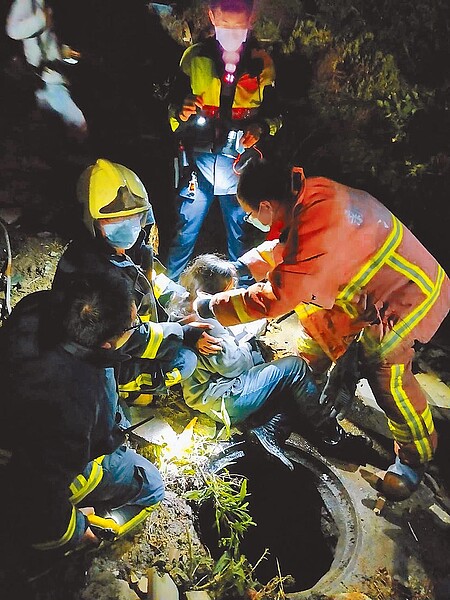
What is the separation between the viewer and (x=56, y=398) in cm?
253

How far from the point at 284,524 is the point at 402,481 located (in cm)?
102

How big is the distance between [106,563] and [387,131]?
5024 mm

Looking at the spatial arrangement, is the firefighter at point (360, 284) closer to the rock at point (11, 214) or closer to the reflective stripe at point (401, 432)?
the reflective stripe at point (401, 432)

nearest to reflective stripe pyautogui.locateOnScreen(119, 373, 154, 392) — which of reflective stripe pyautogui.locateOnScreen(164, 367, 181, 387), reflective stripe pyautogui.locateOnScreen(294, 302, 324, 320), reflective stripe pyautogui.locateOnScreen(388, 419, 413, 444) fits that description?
reflective stripe pyautogui.locateOnScreen(164, 367, 181, 387)

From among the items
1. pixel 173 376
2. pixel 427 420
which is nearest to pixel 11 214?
pixel 173 376

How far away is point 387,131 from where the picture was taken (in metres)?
5.82

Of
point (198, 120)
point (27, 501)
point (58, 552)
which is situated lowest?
point (58, 552)

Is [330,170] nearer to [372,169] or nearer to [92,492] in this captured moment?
[372,169]

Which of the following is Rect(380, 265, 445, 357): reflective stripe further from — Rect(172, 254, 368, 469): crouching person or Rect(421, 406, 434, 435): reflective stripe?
Rect(172, 254, 368, 469): crouching person

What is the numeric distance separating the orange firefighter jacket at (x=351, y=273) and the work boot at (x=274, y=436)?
43.4 inches

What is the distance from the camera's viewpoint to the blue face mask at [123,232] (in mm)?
3541

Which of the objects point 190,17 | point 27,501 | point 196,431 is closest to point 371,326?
point 196,431

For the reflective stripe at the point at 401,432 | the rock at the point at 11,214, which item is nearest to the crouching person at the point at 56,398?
the reflective stripe at the point at 401,432

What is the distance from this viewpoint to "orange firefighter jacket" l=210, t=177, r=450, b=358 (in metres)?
3.26
